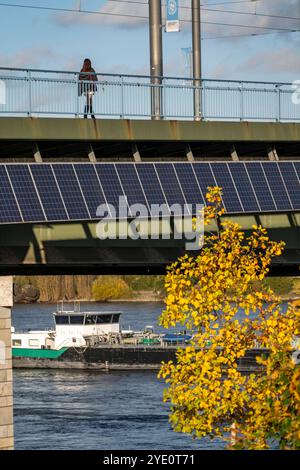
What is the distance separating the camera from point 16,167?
116 feet

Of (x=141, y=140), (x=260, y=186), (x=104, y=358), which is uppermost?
(x=141, y=140)

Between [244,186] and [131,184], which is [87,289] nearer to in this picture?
[244,186]

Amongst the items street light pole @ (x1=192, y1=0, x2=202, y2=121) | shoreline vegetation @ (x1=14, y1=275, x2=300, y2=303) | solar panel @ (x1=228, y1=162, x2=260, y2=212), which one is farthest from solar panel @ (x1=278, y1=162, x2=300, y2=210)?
shoreline vegetation @ (x1=14, y1=275, x2=300, y2=303)

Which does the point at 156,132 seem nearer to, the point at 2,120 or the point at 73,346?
the point at 2,120

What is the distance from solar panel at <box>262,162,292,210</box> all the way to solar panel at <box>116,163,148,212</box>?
5.18 meters

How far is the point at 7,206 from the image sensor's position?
113ft

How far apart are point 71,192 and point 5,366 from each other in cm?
535

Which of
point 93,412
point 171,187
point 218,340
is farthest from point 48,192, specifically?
point 93,412

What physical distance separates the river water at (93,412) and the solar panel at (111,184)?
22.3m

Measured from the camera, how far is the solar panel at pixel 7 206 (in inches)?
1352

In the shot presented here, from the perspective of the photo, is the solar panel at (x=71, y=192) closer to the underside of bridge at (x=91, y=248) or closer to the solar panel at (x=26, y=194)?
the underside of bridge at (x=91, y=248)

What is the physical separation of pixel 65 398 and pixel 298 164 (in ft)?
149

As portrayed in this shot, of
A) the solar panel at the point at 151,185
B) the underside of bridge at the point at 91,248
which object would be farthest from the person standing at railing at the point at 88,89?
the underside of bridge at the point at 91,248

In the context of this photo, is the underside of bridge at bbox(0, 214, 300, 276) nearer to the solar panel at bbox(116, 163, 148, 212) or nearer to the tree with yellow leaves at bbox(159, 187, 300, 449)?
the solar panel at bbox(116, 163, 148, 212)
